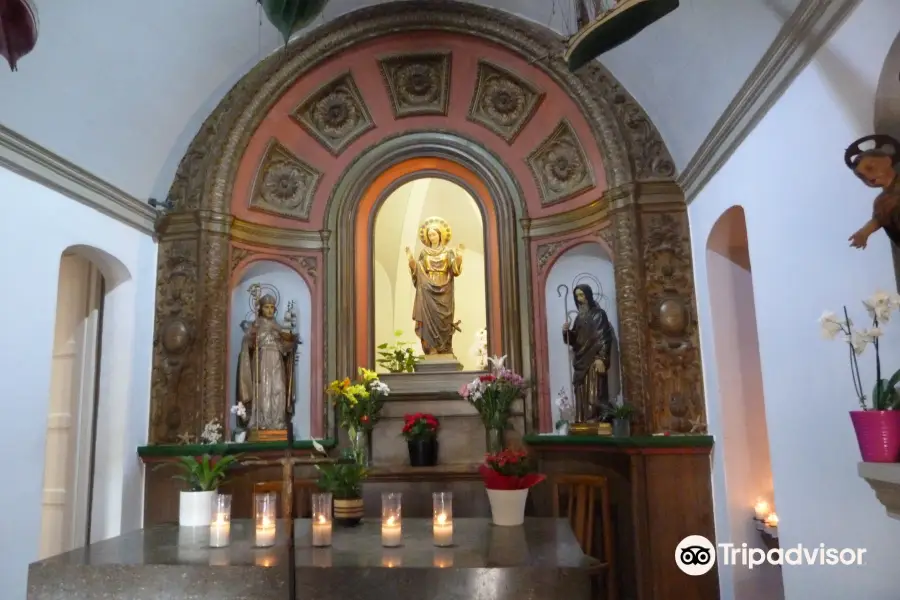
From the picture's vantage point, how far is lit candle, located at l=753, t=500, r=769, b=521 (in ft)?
14.7

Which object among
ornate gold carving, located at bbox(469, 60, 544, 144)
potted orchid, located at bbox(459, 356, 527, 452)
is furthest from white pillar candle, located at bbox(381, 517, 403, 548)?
ornate gold carving, located at bbox(469, 60, 544, 144)

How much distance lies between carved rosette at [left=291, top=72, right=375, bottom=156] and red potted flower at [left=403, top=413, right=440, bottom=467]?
2.72 m

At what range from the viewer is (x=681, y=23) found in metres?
4.33

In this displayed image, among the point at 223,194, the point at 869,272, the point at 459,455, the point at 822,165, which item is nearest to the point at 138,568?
the point at 869,272

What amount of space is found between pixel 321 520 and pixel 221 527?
0.40 meters

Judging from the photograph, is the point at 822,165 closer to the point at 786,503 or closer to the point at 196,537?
the point at 786,503

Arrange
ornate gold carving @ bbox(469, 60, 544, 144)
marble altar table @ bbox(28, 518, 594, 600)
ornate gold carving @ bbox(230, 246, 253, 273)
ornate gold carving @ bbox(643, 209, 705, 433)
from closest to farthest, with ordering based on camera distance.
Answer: marble altar table @ bbox(28, 518, 594, 600)
ornate gold carving @ bbox(643, 209, 705, 433)
ornate gold carving @ bbox(230, 246, 253, 273)
ornate gold carving @ bbox(469, 60, 544, 144)

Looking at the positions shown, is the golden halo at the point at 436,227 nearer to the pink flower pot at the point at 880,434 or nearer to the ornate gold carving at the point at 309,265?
the ornate gold carving at the point at 309,265

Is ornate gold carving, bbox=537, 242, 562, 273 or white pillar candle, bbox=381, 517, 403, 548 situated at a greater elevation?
ornate gold carving, bbox=537, 242, 562, 273

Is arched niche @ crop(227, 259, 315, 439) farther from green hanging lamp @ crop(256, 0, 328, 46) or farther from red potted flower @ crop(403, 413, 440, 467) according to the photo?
green hanging lamp @ crop(256, 0, 328, 46)

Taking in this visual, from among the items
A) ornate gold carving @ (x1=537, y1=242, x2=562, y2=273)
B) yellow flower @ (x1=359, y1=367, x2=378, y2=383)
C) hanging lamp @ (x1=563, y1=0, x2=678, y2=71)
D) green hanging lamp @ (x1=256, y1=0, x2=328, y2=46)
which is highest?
hanging lamp @ (x1=563, y1=0, x2=678, y2=71)

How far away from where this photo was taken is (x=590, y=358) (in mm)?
5488

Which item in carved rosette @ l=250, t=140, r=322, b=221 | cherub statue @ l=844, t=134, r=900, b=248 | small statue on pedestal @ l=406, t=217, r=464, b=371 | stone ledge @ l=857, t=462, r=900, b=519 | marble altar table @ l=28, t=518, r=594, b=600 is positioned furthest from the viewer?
small statue on pedestal @ l=406, t=217, r=464, b=371

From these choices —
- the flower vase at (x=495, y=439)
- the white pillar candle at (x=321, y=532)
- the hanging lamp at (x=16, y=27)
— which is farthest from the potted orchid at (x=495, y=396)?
the hanging lamp at (x=16, y=27)
